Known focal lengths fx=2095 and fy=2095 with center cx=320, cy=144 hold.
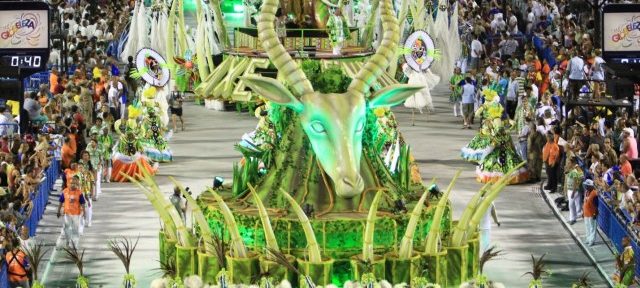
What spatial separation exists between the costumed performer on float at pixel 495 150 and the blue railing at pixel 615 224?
489cm

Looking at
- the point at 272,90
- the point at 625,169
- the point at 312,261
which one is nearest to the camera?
the point at 312,261

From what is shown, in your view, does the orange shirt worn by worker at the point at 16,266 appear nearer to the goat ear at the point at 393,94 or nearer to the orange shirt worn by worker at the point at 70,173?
the orange shirt worn by worker at the point at 70,173

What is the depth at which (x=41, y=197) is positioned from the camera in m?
34.9

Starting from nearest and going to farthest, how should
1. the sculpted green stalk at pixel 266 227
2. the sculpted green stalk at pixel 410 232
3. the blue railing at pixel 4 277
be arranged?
the sculpted green stalk at pixel 266 227 < the sculpted green stalk at pixel 410 232 < the blue railing at pixel 4 277

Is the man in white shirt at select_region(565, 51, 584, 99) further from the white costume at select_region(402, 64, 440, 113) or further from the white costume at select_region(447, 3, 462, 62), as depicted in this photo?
the white costume at select_region(447, 3, 462, 62)

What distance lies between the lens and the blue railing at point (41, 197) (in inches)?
1296

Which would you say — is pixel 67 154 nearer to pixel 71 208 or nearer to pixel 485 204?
pixel 71 208

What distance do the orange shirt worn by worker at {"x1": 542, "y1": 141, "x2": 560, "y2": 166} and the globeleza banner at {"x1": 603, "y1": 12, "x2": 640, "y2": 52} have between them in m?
A: 2.41

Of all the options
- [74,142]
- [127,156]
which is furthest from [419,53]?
[74,142]

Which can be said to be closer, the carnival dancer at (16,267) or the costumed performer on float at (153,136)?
the carnival dancer at (16,267)

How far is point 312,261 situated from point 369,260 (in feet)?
2.20

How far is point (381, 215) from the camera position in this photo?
25109mm

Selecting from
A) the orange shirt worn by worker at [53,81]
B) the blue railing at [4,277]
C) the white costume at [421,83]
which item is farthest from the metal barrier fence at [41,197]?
the white costume at [421,83]

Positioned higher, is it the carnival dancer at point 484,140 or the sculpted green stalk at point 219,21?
the sculpted green stalk at point 219,21
